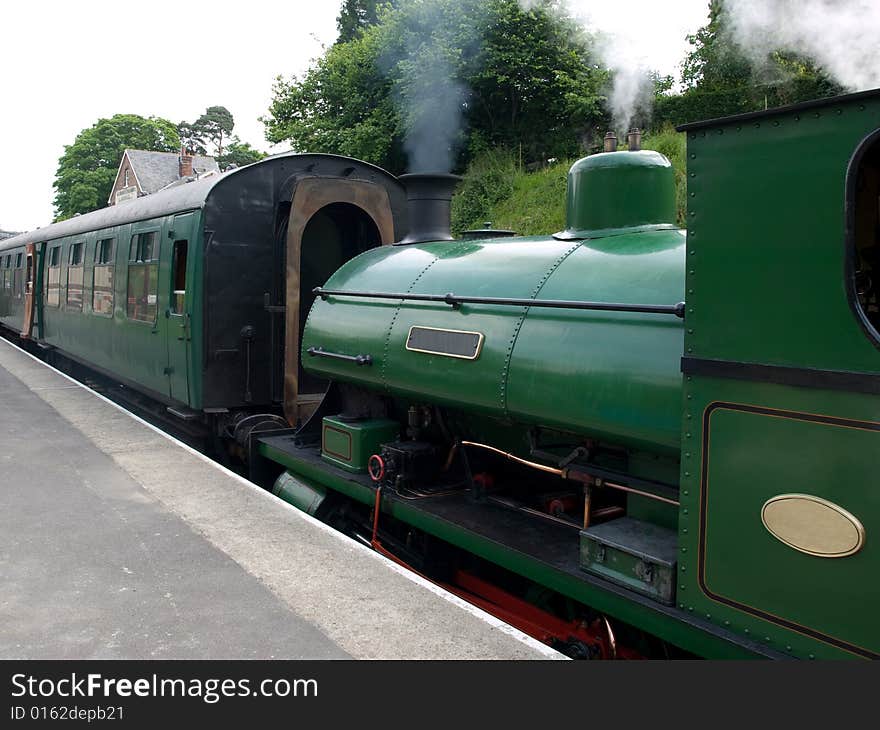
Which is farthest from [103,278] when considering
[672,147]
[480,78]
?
[480,78]

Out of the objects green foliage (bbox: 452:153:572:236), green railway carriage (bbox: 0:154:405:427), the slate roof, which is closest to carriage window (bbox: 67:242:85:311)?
green railway carriage (bbox: 0:154:405:427)

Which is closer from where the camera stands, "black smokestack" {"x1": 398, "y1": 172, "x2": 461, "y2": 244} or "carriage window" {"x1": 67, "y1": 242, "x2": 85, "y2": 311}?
"black smokestack" {"x1": 398, "y1": 172, "x2": 461, "y2": 244}

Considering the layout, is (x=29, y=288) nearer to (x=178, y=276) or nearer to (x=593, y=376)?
(x=178, y=276)

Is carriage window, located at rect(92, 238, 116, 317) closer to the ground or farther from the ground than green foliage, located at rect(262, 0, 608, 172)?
closer to the ground

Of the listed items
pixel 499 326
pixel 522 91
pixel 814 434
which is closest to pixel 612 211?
pixel 499 326

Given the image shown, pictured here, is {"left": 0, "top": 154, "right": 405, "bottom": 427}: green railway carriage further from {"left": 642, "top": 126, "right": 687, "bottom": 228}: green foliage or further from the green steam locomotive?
{"left": 642, "top": 126, "right": 687, "bottom": 228}: green foliage

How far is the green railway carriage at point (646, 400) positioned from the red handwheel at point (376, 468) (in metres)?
0.02

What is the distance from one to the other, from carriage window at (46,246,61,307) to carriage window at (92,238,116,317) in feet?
9.55

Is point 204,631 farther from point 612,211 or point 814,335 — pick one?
point 612,211

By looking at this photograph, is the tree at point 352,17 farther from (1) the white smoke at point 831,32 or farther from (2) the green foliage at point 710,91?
(1) the white smoke at point 831,32

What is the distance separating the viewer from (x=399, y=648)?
3.24 metres

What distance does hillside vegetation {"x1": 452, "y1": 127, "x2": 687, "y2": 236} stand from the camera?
15.7m

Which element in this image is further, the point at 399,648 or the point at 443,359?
the point at 443,359

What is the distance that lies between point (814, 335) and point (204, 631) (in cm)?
266
